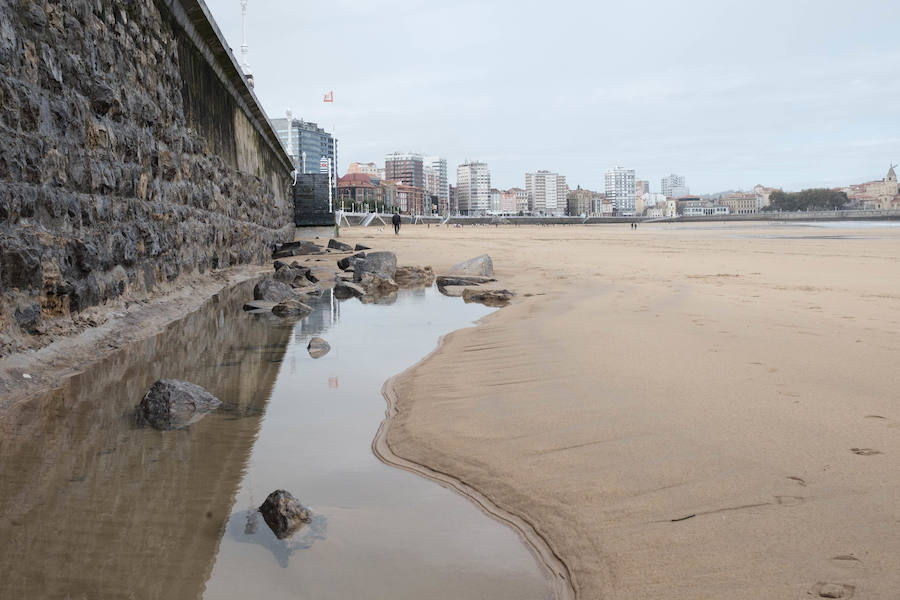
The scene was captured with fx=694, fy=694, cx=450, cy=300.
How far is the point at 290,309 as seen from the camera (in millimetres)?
7703

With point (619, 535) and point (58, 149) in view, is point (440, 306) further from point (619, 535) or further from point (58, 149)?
point (619, 535)

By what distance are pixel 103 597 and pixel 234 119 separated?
40.6 feet

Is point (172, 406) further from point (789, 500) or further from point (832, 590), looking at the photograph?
point (832, 590)

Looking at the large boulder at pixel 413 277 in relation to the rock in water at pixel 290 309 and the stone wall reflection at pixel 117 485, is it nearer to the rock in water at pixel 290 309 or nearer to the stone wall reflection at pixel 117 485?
the rock in water at pixel 290 309

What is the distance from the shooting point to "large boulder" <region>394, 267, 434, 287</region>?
1170 cm

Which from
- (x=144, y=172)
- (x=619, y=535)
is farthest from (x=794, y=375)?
(x=144, y=172)

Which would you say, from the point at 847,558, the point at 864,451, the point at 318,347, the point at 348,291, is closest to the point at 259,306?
the point at 348,291

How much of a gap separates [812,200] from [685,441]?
644ft

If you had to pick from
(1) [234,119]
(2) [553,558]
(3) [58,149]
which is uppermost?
(1) [234,119]

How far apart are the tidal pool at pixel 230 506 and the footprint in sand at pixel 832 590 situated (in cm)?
68

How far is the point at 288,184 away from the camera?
2662cm

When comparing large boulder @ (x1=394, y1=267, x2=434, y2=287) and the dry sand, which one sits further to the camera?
large boulder @ (x1=394, y1=267, x2=434, y2=287)

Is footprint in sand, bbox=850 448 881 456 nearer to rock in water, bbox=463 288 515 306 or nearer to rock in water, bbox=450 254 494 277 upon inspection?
rock in water, bbox=463 288 515 306

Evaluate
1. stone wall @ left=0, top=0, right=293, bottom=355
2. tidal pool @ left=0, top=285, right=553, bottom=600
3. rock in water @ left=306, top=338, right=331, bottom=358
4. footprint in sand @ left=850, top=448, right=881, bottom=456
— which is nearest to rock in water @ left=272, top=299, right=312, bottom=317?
stone wall @ left=0, top=0, right=293, bottom=355
